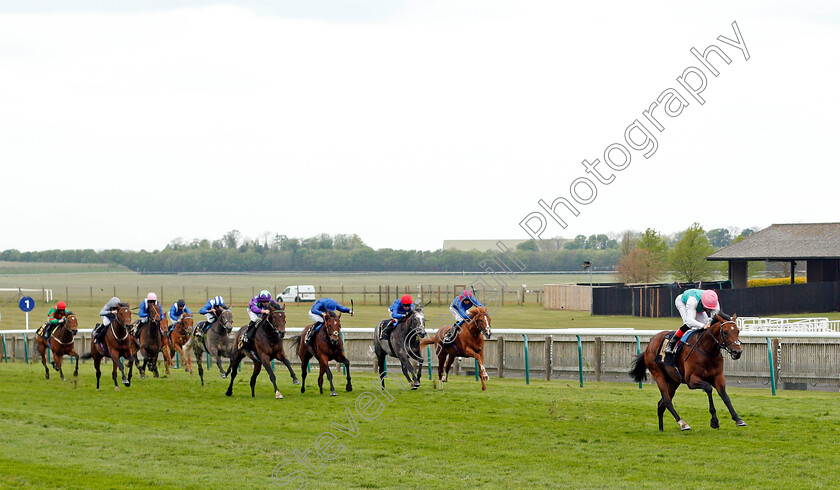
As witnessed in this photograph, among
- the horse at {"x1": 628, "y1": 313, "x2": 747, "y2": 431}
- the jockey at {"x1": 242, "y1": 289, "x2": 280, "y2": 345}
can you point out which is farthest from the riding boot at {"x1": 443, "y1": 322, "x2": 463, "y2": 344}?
the horse at {"x1": 628, "y1": 313, "x2": 747, "y2": 431}

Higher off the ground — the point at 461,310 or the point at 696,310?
the point at 696,310

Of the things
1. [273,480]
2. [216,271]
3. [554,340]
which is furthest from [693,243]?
[216,271]

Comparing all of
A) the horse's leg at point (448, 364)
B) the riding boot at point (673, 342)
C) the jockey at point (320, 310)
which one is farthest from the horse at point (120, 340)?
the riding boot at point (673, 342)

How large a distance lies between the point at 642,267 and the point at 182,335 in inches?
1501

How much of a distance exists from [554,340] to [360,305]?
31985 mm

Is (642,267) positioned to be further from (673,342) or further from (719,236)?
(719,236)

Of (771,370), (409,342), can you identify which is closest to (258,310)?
(409,342)

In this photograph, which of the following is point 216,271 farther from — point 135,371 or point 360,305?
point 135,371

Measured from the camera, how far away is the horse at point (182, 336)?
62.8ft

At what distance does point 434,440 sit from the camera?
1009 cm

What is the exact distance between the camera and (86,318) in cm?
4038

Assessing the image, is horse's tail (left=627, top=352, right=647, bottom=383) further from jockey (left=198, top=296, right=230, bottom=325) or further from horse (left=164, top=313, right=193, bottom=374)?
horse (left=164, top=313, right=193, bottom=374)

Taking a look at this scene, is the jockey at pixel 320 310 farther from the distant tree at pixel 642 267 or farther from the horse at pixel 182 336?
the distant tree at pixel 642 267

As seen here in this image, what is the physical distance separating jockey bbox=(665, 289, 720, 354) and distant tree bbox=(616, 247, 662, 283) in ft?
144
